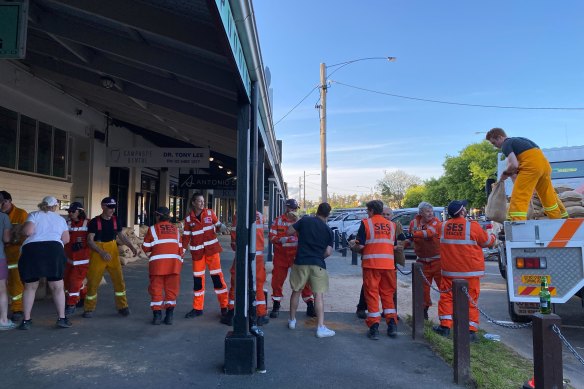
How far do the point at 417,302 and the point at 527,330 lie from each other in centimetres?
241

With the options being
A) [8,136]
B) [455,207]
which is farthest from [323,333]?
[8,136]

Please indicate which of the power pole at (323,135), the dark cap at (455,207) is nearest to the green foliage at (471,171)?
the power pole at (323,135)

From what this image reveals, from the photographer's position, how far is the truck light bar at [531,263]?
5098mm

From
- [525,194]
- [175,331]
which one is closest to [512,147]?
[525,194]

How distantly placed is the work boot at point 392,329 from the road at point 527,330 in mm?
1500

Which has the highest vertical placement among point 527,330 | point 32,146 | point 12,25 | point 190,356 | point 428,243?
point 12,25

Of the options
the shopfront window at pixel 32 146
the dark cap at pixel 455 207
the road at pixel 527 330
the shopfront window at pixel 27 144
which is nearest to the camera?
the road at pixel 527 330

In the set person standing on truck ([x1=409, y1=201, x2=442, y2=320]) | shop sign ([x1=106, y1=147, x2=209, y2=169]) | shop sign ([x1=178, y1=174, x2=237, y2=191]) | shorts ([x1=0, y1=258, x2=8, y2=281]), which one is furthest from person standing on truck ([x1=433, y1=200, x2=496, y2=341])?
shop sign ([x1=178, y1=174, x2=237, y2=191])

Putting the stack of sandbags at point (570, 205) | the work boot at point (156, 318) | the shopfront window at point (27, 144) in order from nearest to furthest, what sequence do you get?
the work boot at point (156, 318)
the stack of sandbags at point (570, 205)
the shopfront window at point (27, 144)

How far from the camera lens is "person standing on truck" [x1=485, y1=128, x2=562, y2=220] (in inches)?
208

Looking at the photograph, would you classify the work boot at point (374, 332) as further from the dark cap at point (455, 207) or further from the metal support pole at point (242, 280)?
the metal support pole at point (242, 280)

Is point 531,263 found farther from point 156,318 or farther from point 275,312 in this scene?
point 156,318

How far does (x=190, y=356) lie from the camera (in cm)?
455

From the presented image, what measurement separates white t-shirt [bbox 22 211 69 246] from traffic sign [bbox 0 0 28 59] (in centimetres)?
215
